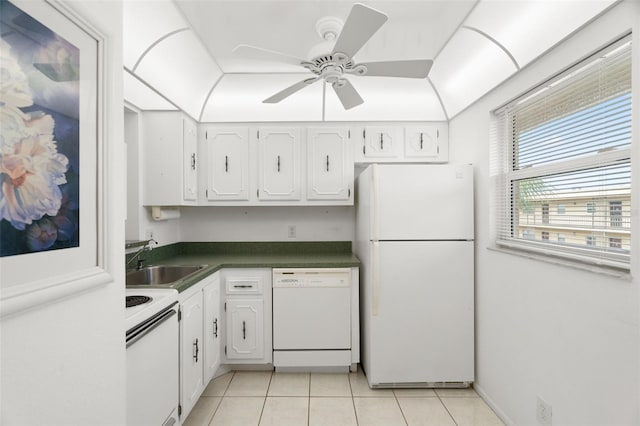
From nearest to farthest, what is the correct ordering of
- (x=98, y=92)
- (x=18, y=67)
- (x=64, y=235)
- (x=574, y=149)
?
1. (x=18, y=67)
2. (x=64, y=235)
3. (x=98, y=92)
4. (x=574, y=149)

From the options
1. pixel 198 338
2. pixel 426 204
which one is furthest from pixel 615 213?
pixel 198 338

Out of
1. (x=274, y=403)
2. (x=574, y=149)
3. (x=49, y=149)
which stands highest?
(x=574, y=149)

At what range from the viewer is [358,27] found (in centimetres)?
133

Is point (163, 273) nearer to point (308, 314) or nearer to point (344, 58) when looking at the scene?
point (308, 314)

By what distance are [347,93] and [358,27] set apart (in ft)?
2.19

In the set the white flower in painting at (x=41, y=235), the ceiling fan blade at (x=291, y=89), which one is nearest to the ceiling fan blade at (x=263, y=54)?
the ceiling fan blade at (x=291, y=89)

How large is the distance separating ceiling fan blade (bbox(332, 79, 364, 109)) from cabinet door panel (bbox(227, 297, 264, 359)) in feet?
5.77

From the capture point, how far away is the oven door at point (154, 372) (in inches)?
52.3

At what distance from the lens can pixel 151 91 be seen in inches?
90.7

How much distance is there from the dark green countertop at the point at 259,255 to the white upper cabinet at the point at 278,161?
587mm

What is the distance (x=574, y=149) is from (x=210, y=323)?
2.54 meters

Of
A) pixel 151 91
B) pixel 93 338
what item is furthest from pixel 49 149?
pixel 151 91

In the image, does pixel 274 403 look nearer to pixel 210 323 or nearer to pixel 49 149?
pixel 210 323

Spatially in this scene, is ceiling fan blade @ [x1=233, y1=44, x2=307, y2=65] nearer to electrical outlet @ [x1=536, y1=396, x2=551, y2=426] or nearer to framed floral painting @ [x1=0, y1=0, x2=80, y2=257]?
framed floral painting @ [x1=0, y1=0, x2=80, y2=257]
